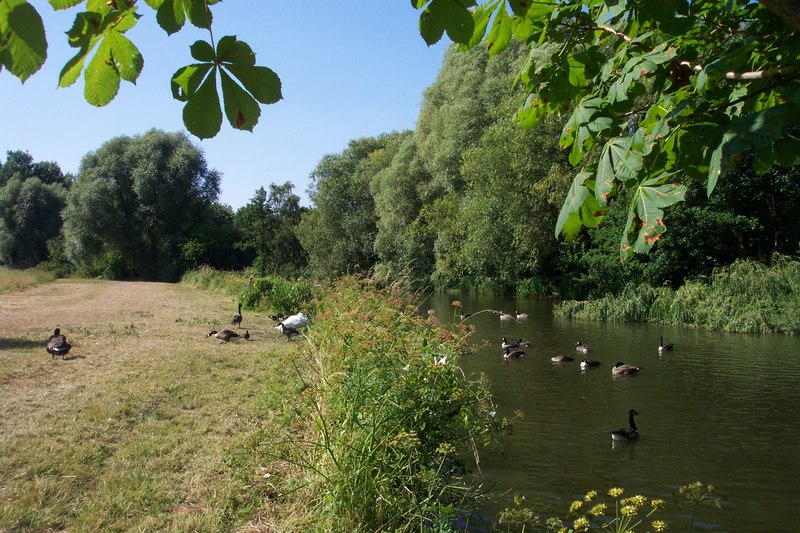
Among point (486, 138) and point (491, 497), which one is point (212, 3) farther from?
point (486, 138)

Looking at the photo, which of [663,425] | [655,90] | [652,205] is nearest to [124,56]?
[652,205]

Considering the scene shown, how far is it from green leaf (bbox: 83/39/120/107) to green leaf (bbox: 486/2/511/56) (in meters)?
1.41

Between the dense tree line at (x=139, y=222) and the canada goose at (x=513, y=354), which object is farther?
the dense tree line at (x=139, y=222)

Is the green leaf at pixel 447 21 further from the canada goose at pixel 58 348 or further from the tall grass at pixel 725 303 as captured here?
the tall grass at pixel 725 303

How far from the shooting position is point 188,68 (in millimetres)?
1433

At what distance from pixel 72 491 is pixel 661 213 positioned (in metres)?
5.05

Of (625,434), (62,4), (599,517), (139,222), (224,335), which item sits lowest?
(599,517)

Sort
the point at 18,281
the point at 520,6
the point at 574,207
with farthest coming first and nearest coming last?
the point at 18,281 < the point at 574,207 < the point at 520,6

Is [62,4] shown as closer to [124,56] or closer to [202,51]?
[124,56]

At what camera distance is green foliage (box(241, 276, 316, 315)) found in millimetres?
17953

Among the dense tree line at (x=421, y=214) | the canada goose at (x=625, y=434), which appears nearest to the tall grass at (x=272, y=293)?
the dense tree line at (x=421, y=214)

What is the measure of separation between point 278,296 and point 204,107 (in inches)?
690

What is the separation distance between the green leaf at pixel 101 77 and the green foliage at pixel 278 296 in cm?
1469

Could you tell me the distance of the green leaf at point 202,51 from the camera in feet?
4.60
